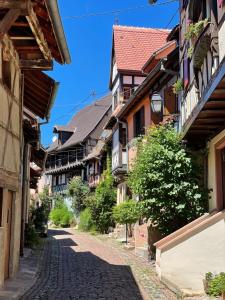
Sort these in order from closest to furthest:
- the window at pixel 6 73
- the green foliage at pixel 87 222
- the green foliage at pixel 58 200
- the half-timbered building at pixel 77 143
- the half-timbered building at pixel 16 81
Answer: the half-timbered building at pixel 16 81
the window at pixel 6 73
the green foliage at pixel 87 222
the half-timbered building at pixel 77 143
the green foliage at pixel 58 200

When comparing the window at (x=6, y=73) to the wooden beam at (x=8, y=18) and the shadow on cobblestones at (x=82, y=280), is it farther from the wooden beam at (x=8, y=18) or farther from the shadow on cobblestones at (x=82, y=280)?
the shadow on cobblestones at (x=82, y=280)

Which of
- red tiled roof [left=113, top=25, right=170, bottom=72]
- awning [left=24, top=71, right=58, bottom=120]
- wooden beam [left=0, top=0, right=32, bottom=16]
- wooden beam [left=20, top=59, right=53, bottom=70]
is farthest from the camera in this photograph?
red tiled roof [left=113, top=25, right=170, bottom=72]

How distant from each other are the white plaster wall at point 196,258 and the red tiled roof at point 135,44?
16709mm

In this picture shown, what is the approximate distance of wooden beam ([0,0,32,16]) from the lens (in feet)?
24.0

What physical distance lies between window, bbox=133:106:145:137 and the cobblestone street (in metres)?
5.50

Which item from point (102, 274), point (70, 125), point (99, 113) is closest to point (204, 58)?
point (102, 274)

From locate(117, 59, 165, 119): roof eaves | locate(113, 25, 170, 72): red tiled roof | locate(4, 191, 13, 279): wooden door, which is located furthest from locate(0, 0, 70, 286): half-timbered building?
locate(113, 25, 170, 72): red tiled roof

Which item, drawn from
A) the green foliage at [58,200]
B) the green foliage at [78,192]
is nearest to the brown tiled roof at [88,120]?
the green foliage at [58,200]

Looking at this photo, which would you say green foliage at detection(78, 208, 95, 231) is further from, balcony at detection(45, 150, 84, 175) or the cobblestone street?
the cobblestone street

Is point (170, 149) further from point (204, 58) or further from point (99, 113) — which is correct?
point (99, 113)

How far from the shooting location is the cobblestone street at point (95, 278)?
10227mm

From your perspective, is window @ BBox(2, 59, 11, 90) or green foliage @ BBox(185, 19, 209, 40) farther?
window @ BBox(2, 59, 11, 90)

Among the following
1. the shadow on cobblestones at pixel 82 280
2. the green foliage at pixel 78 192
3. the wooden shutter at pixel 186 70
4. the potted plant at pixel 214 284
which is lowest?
the shadow on cobblestones at pixel 82 280

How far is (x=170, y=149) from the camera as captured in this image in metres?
13.7
